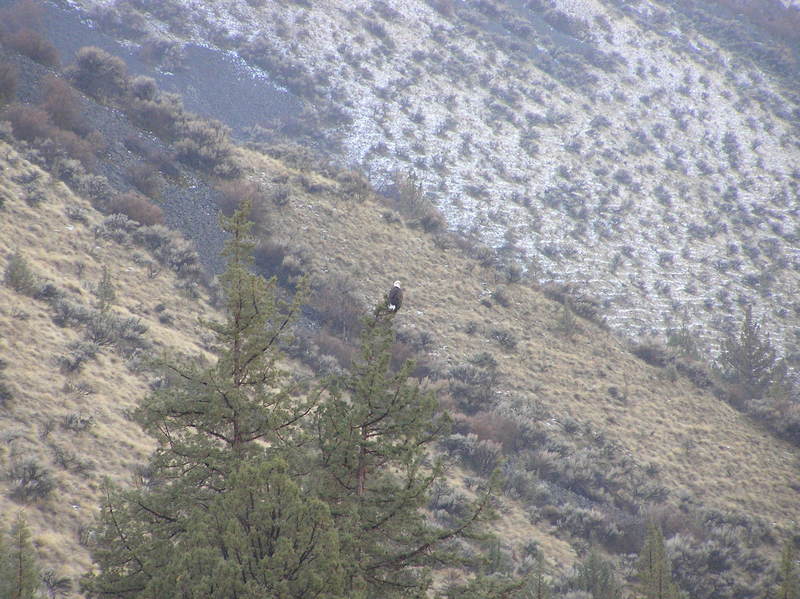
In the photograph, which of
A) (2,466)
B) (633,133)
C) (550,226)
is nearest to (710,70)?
(633,133)

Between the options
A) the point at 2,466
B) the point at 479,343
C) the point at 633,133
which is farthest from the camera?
the point at 633,133

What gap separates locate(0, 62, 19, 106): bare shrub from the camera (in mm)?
20828

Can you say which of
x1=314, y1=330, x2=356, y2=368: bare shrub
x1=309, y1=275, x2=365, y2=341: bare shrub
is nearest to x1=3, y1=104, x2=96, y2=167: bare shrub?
x1=309, y1=275, x2=365, y2=341: bare shrub

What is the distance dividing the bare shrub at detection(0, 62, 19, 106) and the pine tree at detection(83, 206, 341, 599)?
20.1 m

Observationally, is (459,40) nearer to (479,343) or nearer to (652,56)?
(652,56)

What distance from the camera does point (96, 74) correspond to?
25641mm

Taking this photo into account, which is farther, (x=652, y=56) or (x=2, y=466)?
(x=652, y=56)

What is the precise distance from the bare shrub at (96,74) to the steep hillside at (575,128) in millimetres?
15452

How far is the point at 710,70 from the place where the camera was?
55312mm

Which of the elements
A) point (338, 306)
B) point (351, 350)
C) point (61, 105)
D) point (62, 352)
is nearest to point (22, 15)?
point (61, 105)

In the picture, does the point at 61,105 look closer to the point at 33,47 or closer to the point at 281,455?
the point at 33,47

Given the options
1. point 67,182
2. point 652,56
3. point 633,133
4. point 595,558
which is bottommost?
point 67,182

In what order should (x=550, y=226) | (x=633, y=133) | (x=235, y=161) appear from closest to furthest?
(x=235, y=161) < (x=550, y=226) < (x=633, y=133)

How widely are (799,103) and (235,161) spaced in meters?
52.3
